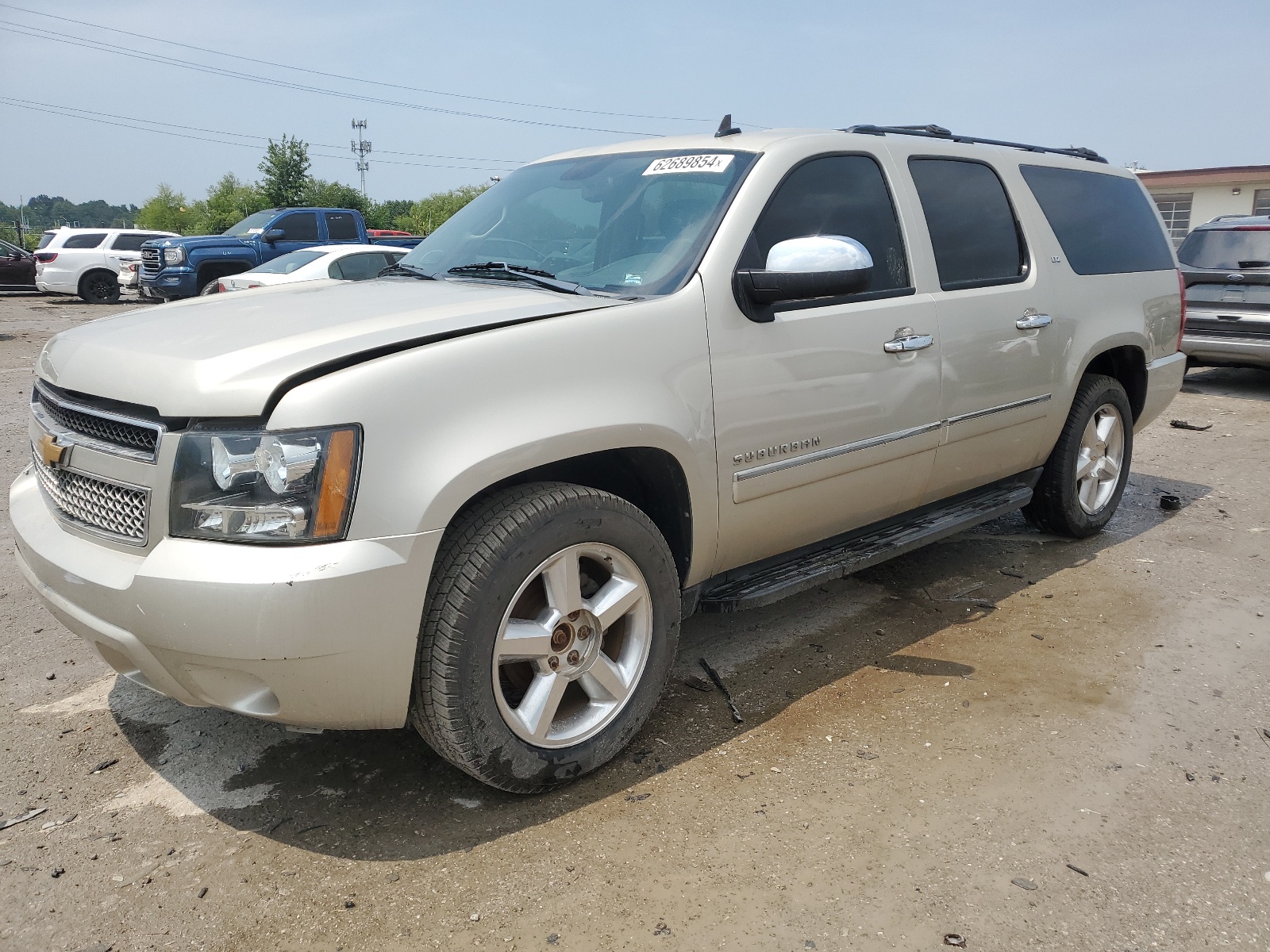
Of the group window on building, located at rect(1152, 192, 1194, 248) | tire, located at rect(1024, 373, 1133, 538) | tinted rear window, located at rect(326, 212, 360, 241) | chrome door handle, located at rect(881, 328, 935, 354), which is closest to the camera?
chrome door handle, located at rect(881, 328, 935, 354)

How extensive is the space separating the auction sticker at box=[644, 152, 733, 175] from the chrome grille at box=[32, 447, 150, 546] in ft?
6.58

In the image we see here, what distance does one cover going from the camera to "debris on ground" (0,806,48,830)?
105 inches

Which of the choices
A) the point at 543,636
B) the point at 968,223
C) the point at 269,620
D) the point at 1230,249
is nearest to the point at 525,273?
the point at 543,636

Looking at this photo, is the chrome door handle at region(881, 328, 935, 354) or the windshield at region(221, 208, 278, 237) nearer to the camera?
the chrome door handle at region(881, 328, 935, 354)

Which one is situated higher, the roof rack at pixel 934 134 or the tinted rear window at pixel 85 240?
the tinted rear window at pixel 85 240

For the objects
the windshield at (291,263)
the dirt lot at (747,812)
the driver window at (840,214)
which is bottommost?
the dirt lot at (747,812)

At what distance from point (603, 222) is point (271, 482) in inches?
63.5

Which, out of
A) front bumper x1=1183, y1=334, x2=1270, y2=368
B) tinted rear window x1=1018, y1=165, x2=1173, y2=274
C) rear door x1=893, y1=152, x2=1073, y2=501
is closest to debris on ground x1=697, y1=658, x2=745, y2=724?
rear door x1=893, y1=152, x2=1073, y2=501

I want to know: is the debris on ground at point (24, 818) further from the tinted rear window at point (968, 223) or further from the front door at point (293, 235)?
the front door at point (293, 235)

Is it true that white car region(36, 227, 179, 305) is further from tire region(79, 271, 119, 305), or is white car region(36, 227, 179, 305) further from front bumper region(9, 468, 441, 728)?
front bumper region(9, 468, 441, 728)

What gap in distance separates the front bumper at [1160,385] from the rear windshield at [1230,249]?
504 centimetres

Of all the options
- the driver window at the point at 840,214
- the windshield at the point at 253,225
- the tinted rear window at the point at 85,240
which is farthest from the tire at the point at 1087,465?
the tinted rear window at the point at 85,240

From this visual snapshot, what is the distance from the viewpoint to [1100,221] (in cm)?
489

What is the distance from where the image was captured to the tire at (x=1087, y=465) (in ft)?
15.8
